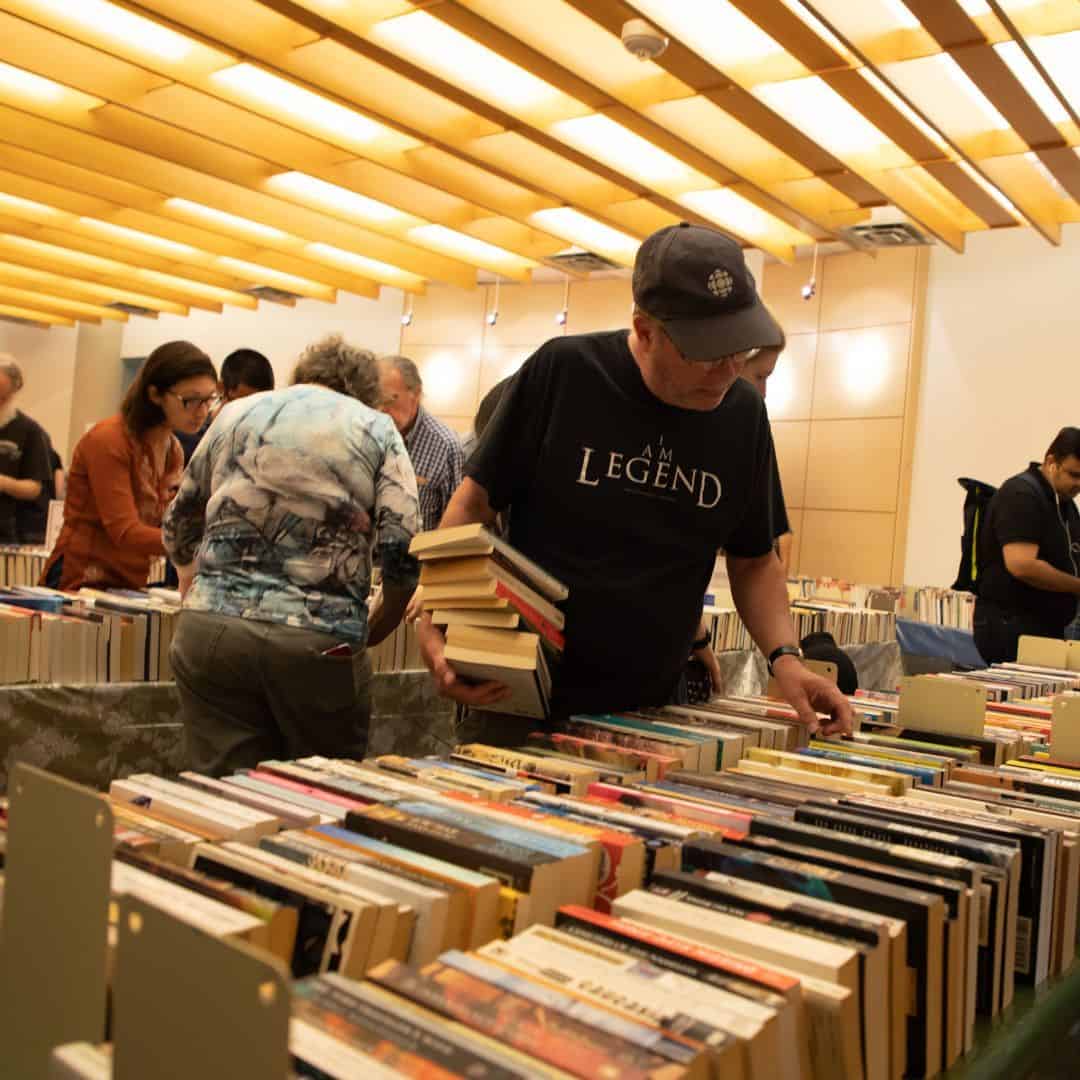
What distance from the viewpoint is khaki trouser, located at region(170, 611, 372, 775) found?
2207 mm

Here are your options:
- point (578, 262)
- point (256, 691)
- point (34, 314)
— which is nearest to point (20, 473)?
point (256, 691)

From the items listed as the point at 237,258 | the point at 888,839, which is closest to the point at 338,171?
the point at 237,258

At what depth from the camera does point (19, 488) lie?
5266 mm

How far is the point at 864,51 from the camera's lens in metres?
3.92

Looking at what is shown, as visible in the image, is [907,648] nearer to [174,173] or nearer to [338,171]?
[338,171]

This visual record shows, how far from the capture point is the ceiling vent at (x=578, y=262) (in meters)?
7.48

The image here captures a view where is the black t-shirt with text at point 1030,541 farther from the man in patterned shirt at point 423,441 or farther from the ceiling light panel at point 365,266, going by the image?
the ceiling light panel at point 365,266

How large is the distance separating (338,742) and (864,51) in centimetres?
304

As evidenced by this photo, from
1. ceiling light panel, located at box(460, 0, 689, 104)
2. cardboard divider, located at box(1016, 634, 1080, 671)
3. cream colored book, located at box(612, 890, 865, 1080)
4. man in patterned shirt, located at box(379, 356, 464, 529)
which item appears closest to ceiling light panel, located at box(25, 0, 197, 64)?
ceiling light panel, located at box(460, 0, 689, 104)

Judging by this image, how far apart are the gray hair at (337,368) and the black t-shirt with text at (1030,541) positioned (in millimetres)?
2475

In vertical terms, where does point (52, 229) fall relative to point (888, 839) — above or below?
above

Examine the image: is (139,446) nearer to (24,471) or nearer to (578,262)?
(24,471)

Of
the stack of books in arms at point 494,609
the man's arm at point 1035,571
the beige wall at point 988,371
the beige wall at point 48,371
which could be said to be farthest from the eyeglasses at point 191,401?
the beige wall at point 48,371

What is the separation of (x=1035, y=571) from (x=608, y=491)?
8.38 feet
